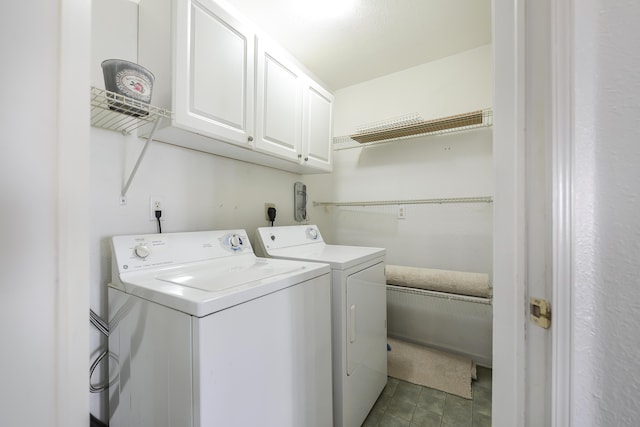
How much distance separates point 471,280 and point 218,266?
5.72 ft

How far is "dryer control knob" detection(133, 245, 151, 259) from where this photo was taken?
1.12 metres

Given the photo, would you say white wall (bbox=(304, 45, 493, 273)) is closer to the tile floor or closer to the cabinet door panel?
the tile floor

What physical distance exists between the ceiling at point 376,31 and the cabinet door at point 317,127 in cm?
34

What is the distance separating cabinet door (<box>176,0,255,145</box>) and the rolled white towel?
5.11ft

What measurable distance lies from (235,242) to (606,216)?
1.50m

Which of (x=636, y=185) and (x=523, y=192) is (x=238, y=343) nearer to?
(x=523, y=192)

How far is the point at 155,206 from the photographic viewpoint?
1.40 meters

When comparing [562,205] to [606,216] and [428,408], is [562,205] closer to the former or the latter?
[606,216]

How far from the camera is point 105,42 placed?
122 cm

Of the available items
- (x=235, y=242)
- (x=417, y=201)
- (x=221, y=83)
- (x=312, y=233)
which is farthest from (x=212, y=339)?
(x=417, y=201)

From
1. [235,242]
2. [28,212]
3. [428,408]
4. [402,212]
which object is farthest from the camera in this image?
[402,212]

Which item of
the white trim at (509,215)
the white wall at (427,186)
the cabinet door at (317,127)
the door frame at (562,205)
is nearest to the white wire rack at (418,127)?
the white wall at (427,186)

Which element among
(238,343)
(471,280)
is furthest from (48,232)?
(471,280)

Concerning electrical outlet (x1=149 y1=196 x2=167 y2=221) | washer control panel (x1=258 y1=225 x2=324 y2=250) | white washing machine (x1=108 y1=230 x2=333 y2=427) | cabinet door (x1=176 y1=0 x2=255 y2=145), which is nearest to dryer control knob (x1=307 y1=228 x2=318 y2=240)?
washer control panel (x1=258 y1=225 x2=324 y2=250)
